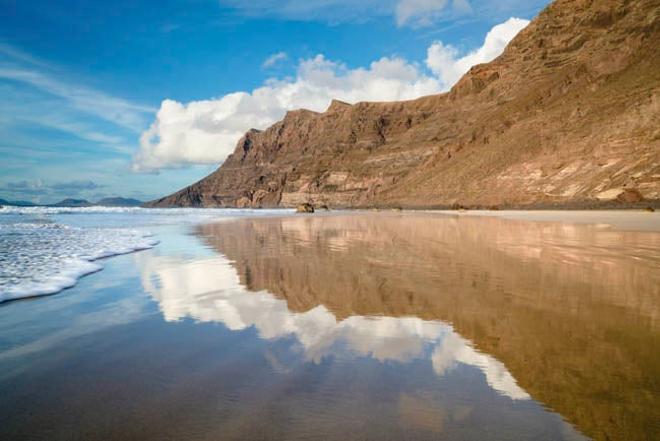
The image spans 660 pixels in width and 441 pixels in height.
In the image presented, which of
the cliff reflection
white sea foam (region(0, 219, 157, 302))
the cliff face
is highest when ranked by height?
the cliff face

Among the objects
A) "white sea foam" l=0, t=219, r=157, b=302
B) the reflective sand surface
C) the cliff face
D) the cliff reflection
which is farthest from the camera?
the cliff face

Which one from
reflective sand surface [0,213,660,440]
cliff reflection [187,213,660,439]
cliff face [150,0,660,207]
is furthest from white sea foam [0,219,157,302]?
cliff face [150,0,660,207]

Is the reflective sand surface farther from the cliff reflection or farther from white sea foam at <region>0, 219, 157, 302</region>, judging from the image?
white sea foam at <region>0, 219, 157, 302</region>

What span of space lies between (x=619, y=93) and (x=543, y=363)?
7599 cm

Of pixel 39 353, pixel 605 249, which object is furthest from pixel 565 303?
pixel 605 249

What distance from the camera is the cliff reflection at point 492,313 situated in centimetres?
381

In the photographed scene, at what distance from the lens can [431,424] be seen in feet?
10.4

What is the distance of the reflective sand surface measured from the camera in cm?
320

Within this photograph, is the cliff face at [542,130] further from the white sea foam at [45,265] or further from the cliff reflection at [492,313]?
the white sea foam at [45,265]

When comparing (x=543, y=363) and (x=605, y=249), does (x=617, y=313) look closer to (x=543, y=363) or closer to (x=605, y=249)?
(x=543, y=363)

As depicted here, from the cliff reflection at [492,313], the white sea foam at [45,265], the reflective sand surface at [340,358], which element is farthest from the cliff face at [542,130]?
the white sea foam at [45,265]

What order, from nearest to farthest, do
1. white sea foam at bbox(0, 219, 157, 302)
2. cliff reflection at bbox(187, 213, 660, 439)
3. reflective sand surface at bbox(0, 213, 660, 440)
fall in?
reflective sand surface at bbox(0, 213, 660, 440), cliff reflection at bbox(187, 213, 660, 439), white sea foam at bbox(0, 219, 157, 302)

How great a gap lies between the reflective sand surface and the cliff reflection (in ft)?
0.09

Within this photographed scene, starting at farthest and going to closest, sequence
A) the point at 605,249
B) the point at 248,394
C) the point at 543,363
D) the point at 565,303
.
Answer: the point at 605,249, the point at 565,303, the point at 543,363, the point at 248,394
